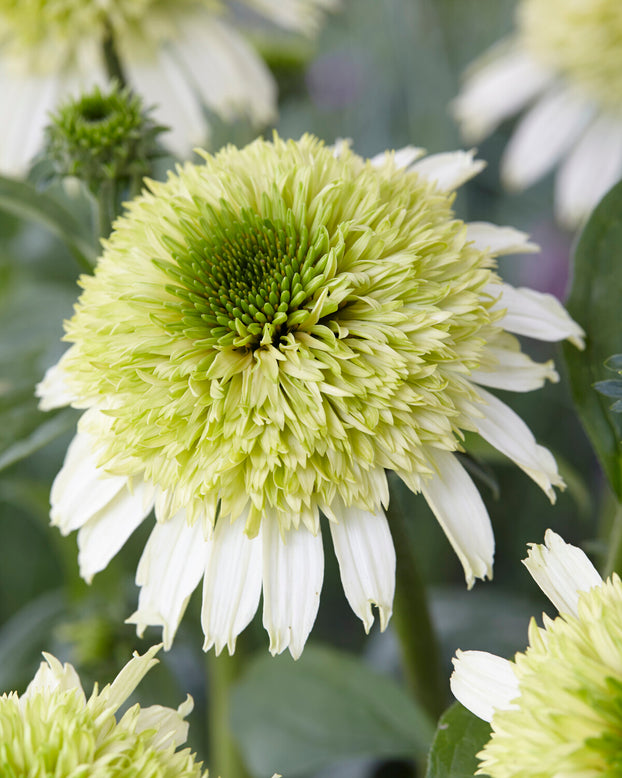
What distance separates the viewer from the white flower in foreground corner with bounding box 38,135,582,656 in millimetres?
315

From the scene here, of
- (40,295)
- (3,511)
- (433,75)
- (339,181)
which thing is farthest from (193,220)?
(433,75)

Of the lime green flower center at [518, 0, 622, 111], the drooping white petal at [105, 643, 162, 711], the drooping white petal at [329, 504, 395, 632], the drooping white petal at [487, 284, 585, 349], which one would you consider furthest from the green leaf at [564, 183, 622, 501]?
the lime green flower center at [518, 0, 622, 111]

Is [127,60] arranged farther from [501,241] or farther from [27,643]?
[27,643]

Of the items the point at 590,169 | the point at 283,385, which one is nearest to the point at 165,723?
the point at 283,385

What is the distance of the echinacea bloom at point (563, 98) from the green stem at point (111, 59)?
40 centimetres

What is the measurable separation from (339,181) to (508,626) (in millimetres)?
418

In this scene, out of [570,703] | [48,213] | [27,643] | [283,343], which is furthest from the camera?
[27,643]

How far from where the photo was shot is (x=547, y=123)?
0.85 meters

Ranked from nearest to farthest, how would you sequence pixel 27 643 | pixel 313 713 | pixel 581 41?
pixel 313 713
pixel 27 643
pixel 581 41

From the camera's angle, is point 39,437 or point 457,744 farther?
point 39,437

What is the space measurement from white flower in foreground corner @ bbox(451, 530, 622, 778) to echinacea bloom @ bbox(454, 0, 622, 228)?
0.59 metres

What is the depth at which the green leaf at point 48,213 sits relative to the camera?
0.42 metres

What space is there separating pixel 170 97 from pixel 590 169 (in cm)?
44

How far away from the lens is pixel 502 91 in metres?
0.85
